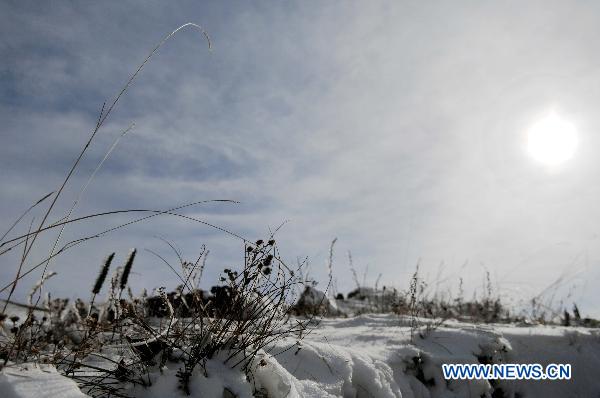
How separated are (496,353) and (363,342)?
3.67ft

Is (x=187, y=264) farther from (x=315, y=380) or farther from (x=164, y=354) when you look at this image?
(x=315, y=380)

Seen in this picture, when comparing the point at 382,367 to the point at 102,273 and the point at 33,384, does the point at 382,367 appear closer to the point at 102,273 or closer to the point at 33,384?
the point at 33,384

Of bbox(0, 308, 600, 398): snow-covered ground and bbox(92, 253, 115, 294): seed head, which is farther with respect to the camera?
bbox(92, 253, 115, 294): seed head

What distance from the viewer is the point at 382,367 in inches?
103

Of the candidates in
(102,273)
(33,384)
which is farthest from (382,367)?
(102,273)

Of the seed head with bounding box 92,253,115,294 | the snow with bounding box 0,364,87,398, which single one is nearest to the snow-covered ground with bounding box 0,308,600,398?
the snow with bounding box 0,364,87,398

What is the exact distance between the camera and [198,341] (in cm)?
178

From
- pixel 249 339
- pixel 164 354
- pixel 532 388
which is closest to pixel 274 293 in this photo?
pixel 249 339

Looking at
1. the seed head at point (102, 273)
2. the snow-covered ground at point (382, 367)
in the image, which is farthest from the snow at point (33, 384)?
the seed head at point (102, 273)

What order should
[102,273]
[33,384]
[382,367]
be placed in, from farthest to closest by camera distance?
[102,273] < [382,367] < [33,384]

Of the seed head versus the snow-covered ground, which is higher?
the seed head

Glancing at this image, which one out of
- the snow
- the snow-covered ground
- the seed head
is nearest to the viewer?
the snow

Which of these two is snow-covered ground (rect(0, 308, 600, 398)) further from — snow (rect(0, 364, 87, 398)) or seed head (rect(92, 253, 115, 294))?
seed head (rect(92, 253, 115, 294))

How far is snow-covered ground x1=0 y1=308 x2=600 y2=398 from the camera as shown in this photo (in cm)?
164
